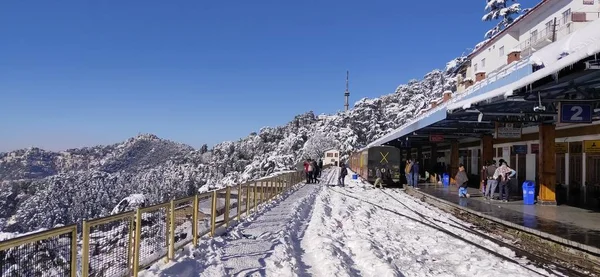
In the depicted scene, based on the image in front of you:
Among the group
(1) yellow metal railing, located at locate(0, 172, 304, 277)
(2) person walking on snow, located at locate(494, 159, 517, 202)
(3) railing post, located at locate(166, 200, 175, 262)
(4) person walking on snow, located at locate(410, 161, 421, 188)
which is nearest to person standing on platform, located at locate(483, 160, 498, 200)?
→ (2) person walking on snow, located at locate(494, 159, 517, 202)

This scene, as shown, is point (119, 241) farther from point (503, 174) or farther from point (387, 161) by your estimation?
point (387, 161)

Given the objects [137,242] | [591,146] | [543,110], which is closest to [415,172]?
[591,146]

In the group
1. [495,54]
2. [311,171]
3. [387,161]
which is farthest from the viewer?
[495,54]

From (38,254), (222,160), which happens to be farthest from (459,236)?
(222,160)

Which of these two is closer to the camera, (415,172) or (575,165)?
(575,165)

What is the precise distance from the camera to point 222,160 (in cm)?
12875

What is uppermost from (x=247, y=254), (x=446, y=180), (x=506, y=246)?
(x=247, y=254)

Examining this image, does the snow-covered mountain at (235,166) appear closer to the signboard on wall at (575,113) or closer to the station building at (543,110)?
the station building at (543,110)

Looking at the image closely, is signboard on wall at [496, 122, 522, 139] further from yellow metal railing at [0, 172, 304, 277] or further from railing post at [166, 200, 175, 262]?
railing post at [166, 200, 175, 262]

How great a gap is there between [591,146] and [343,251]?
492 inches

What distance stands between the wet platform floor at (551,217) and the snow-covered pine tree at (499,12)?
3511 cm

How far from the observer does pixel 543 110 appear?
14.9 m

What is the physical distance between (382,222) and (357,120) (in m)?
81.6

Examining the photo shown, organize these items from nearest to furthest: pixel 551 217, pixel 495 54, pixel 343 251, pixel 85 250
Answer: pixel 85 250
pixel 343 251
pixel 551 217
pixel 495 54
